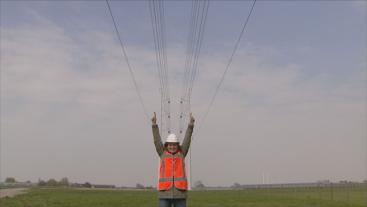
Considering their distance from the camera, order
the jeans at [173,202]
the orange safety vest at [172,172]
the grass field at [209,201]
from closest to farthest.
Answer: the orange safety vest at [172,172] < the jeans at [173,202] < the grass field at [209,201]

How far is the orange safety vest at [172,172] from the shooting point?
27.8 feet

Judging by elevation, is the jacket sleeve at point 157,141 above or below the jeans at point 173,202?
above

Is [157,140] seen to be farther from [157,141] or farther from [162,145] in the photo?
[162,145]

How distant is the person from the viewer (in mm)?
8477

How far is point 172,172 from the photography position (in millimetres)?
8492

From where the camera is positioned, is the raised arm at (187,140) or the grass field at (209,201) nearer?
the raised arm at (187,140)

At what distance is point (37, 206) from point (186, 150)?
33.0 meters

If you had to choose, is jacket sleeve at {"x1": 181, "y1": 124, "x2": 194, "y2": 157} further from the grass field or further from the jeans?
the grass field

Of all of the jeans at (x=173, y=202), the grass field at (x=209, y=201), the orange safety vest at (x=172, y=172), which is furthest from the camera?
the grass field at (x=209, y=201)

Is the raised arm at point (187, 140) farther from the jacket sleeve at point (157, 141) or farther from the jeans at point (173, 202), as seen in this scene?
the jeans at point (173, 202)

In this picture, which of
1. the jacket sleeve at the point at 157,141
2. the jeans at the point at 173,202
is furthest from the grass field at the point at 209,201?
the jacket sleeve at the point at 157,141

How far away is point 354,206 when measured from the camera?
37.4 m

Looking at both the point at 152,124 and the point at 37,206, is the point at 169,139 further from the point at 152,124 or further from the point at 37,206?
the point at 37,206

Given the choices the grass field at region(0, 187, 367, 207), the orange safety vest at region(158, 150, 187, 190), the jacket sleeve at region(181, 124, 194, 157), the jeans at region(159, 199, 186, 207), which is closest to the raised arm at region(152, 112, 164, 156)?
the orange safety vest at region(158, 150, 187, 190)
